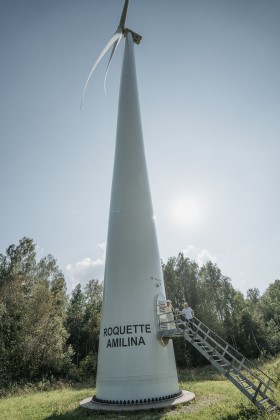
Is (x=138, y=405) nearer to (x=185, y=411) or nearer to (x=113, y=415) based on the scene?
(x=113, y=415)

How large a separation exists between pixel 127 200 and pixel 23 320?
26.9 metres

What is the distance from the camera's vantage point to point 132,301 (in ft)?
46.3

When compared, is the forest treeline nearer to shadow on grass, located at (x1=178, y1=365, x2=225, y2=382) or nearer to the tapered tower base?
shadow on grass, located at (x1=178, y1=365, x2=225, y2=382)

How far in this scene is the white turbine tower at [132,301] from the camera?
502 inches

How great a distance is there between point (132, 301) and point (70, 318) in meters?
43.0

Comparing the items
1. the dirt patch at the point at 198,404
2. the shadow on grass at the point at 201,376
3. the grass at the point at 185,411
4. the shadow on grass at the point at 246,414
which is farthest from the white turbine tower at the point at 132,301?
the shadow on grass at the point at 201,376

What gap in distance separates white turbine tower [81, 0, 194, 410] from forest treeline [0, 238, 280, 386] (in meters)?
23.0

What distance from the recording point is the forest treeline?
34312 millimetres

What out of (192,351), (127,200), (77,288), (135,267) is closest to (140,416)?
(135,267)

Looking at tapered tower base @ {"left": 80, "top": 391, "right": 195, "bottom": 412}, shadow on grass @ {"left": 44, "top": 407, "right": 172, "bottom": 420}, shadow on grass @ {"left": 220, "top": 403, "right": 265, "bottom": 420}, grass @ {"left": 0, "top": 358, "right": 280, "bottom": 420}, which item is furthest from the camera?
tapered tower base @ {"left": 80, "top": 391, "right": 195, "bottom": 412}

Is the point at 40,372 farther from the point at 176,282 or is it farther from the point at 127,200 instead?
the point at 127,200

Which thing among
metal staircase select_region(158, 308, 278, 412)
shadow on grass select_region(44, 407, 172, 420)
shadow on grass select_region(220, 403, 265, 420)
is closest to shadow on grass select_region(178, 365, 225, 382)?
metal staircase select_region(158, 308, 278, 412)

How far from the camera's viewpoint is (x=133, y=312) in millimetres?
13812

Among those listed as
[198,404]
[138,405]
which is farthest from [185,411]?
[138,405]
